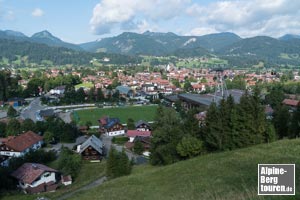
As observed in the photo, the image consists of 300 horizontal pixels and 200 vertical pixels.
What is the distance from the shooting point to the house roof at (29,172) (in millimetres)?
23234

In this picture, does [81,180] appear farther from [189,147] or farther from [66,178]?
[189,147]

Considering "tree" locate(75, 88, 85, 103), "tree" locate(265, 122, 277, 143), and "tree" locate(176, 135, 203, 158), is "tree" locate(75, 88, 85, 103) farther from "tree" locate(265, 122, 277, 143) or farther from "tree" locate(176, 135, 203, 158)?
"tree" locate(265, 122, 277, 143)

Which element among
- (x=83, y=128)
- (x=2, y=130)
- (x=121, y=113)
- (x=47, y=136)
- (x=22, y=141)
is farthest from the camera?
(x=121, y=113)

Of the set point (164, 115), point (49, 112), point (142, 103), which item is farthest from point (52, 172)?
point (142, 103)

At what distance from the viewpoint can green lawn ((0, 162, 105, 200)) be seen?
2123 centimetres

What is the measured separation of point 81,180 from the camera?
2427 centimetres

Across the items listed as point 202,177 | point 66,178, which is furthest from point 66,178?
point 202,177

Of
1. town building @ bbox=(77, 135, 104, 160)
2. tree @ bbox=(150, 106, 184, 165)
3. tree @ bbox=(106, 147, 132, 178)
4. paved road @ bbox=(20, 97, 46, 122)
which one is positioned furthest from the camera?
paved road @ bbox=(20, 97, 46, 122)

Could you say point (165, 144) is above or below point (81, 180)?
above

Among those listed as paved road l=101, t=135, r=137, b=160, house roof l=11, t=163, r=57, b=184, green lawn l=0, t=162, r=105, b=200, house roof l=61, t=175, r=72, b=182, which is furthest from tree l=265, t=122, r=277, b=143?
house roof l=11, t=163, r=57, b=184

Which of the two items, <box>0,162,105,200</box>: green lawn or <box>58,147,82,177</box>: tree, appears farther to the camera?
<box>58,147,82,177</box>: tree

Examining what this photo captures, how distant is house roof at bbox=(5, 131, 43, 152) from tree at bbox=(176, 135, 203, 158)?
701 inches

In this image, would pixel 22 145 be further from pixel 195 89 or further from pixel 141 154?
pixel 195 89

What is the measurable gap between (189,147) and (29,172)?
11.6 metres
